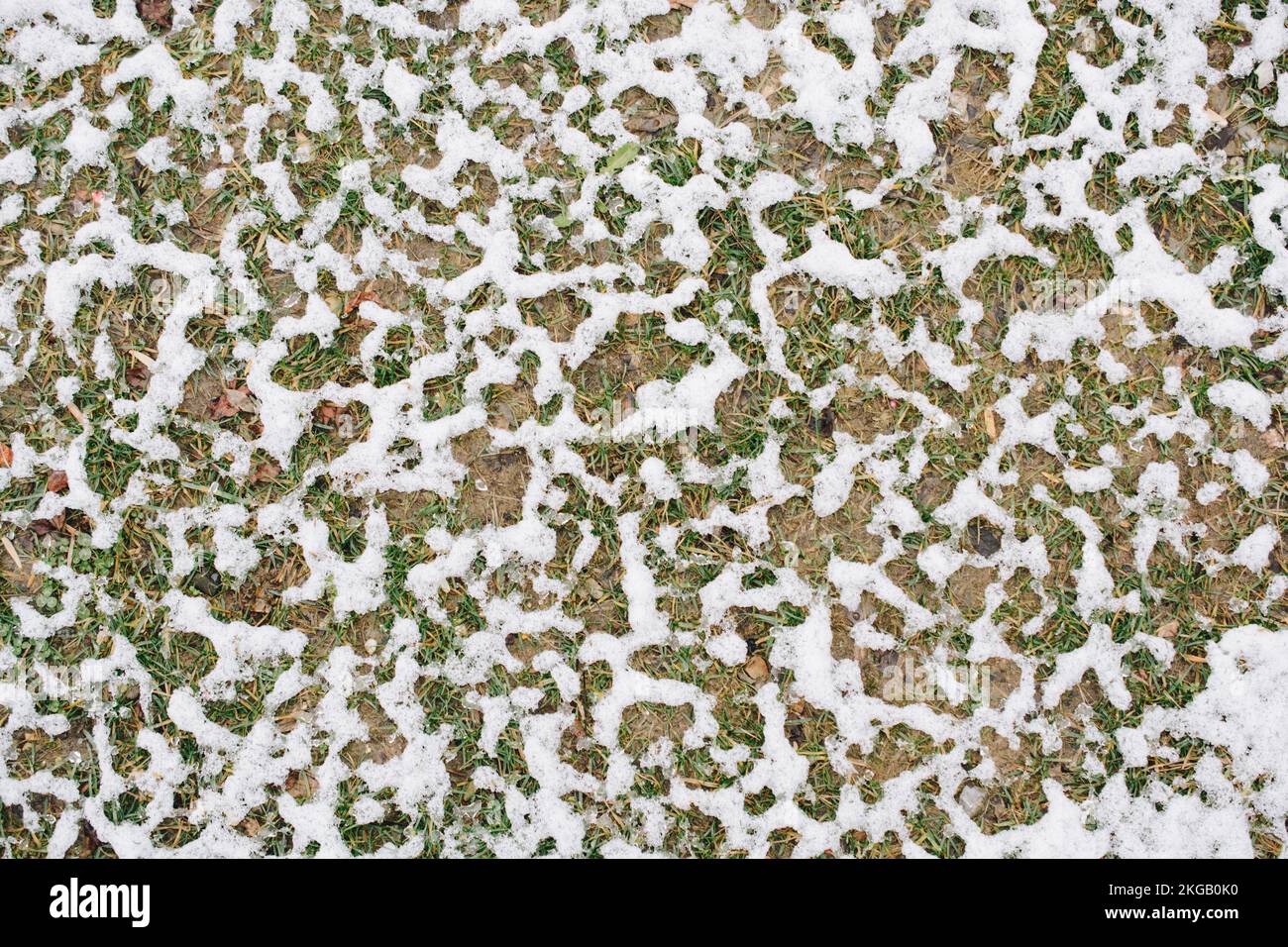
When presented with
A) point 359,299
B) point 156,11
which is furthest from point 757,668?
point 156,11

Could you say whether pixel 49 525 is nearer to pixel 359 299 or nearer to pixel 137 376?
pixel 137 376

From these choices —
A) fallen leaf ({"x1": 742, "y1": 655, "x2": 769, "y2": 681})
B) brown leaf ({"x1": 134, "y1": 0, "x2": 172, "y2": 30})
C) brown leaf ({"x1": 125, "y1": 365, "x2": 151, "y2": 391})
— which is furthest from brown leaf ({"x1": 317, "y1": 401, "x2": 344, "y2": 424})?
fallen leaf ({"x1": 742, "y1": 655, "x2": 769, "y2": 681})

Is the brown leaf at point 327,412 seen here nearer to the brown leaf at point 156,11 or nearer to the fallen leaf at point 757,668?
the brown leaf at point 156,11

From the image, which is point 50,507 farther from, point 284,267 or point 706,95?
point 706,95

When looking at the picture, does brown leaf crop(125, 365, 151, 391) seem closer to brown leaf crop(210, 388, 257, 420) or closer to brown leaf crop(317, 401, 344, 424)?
brown leaf crop(210, 388, 257, 420)

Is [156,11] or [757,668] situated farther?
[156,11]
